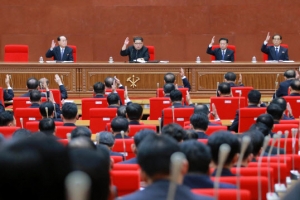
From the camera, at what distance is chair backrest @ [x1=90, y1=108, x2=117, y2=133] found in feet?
29.2

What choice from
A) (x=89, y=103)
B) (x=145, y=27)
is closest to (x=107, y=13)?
(x=145, y=27)

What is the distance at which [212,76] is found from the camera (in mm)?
13797

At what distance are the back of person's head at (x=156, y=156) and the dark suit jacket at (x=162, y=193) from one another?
0.08 metres

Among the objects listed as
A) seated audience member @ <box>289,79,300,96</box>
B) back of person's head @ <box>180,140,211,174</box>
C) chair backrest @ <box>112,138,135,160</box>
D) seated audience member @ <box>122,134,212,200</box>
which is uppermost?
seated audience member @ <box>289,79,300,96</box>

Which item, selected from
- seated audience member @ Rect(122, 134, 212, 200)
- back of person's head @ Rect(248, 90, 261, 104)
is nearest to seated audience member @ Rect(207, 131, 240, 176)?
seated audience member @ Rect(122, 134, 212, 200)

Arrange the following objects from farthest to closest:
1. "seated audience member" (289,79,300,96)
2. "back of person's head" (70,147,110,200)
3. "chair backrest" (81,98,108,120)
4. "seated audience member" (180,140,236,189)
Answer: "seated audience member" (289,79,300,96) → "chair backrest" (81,98,108,120) → "seated audience member" (180,140,236,189) → "back of person's head" (70,147,110,200)

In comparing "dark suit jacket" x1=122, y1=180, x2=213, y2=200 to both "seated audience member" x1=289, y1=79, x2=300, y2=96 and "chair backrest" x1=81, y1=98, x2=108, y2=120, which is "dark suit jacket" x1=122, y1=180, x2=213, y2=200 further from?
"seated audience member" x1=289, y1=79, x2=300, y2=96

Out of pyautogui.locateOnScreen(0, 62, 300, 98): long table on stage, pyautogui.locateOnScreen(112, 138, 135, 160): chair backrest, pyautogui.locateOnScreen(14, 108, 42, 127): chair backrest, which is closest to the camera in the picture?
pyautogui.locateOnScreen(112, 138, 135, 160): chair backrest

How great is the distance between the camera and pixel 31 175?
129 cm

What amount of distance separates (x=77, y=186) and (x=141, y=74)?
12.6m

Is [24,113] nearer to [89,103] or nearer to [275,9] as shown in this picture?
[89,103]

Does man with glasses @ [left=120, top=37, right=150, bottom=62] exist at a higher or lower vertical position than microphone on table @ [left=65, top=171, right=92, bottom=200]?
higher

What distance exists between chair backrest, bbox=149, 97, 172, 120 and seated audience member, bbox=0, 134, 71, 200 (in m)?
9.03

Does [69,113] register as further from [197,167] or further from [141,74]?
[141,74]
